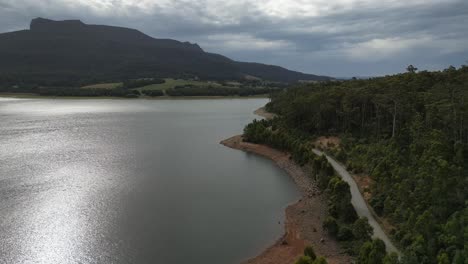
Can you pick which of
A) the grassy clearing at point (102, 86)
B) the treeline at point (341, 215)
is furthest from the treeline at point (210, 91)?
the treeline at point (341, 215)

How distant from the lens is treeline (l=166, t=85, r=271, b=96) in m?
180

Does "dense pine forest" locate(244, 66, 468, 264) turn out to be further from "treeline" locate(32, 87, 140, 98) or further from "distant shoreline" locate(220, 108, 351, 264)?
"treeline" locate(32, 87, 140, 98)

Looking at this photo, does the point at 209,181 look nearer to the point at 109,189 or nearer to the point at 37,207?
the point at 109,189

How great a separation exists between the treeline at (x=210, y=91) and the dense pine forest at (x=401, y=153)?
109576mm

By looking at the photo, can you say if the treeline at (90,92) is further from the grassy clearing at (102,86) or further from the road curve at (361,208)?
the road curve at (361,208)

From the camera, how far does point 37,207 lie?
36.8 meters

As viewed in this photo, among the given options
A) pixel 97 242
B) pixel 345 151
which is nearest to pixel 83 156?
pixel 97 242

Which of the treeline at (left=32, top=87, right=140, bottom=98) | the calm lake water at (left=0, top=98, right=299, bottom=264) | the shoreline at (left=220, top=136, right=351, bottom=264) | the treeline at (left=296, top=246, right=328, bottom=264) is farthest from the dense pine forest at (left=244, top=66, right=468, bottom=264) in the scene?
the treeline at (left=32, top=87, right=140, bottom=98)

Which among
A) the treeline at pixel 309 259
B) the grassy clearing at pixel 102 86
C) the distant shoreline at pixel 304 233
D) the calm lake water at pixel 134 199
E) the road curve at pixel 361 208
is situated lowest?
the calm lake water at pixel 134 199

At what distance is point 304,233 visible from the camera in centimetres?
3070

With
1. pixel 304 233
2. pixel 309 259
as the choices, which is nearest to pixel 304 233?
pixel 304 233

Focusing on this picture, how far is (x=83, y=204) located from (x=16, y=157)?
25628 millimetres

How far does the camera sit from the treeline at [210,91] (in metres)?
180

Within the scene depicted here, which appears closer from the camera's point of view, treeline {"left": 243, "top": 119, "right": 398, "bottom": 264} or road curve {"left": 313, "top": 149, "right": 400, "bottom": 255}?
treeline {"left": 243, "top": 119, "right": 398, "bottom": 264}
